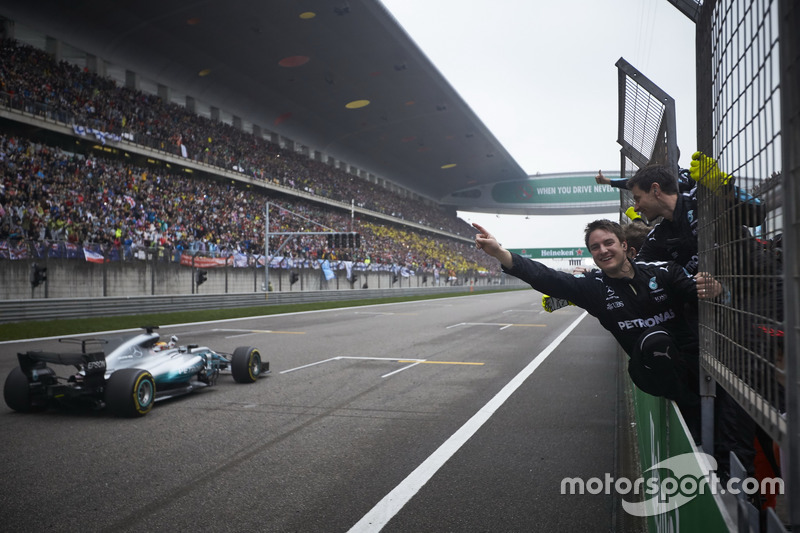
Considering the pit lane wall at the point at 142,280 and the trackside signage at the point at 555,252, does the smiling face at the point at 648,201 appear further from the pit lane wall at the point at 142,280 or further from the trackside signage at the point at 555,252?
the trackside signage at the point at 555,252

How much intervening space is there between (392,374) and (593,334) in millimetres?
8500

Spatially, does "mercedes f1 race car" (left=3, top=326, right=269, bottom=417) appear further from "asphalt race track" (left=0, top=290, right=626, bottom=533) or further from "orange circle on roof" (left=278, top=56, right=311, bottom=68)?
"orange circle on roof" (left=278, top=56, right=311, bottom=68)

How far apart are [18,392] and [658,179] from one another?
21.3 ft

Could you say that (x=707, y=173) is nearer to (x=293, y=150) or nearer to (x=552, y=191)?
(x=293, y=150)

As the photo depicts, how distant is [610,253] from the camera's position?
334cm

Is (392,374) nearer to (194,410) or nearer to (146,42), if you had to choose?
(194,410)

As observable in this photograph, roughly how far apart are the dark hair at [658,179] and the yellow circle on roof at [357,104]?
1546 inches

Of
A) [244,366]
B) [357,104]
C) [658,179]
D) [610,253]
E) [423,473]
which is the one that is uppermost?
[357,104]

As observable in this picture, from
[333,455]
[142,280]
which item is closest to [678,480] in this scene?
[333,455]

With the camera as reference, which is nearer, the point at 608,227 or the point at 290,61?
the point at 608,227

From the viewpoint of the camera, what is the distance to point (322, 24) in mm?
28641

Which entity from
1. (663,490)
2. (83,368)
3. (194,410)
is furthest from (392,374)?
(663,490)

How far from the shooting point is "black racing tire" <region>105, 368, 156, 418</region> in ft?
19.6

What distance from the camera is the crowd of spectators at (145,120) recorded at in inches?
973
